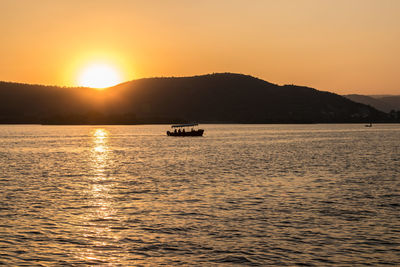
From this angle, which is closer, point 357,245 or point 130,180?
point 357,245

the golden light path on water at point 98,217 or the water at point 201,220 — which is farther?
the golden light path on water at point 98,217

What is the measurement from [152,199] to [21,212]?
9.35 metres

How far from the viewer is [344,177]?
50906 mm

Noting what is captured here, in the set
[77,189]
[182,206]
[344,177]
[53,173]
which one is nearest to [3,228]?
[182,206]

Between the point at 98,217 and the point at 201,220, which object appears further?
the point at 98,217

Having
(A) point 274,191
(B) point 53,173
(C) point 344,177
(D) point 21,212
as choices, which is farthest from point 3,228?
(C) point 344,177

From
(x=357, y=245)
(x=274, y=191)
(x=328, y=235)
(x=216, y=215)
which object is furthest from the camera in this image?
(x=274, y=191)

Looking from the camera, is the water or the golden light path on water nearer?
the water

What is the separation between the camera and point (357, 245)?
883 inches

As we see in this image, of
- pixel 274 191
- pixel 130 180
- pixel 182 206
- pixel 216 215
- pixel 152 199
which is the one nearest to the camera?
pixel 216 215

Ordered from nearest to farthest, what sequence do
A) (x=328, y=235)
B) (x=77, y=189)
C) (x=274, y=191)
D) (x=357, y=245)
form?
(x=357, y=245), (x=328, y=235), (x=274, y=191), (x=77, y=189)

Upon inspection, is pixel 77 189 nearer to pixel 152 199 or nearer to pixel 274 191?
pixel 152 199

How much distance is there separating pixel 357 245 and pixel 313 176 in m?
29.9

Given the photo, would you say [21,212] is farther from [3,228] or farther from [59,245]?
[59,245]
